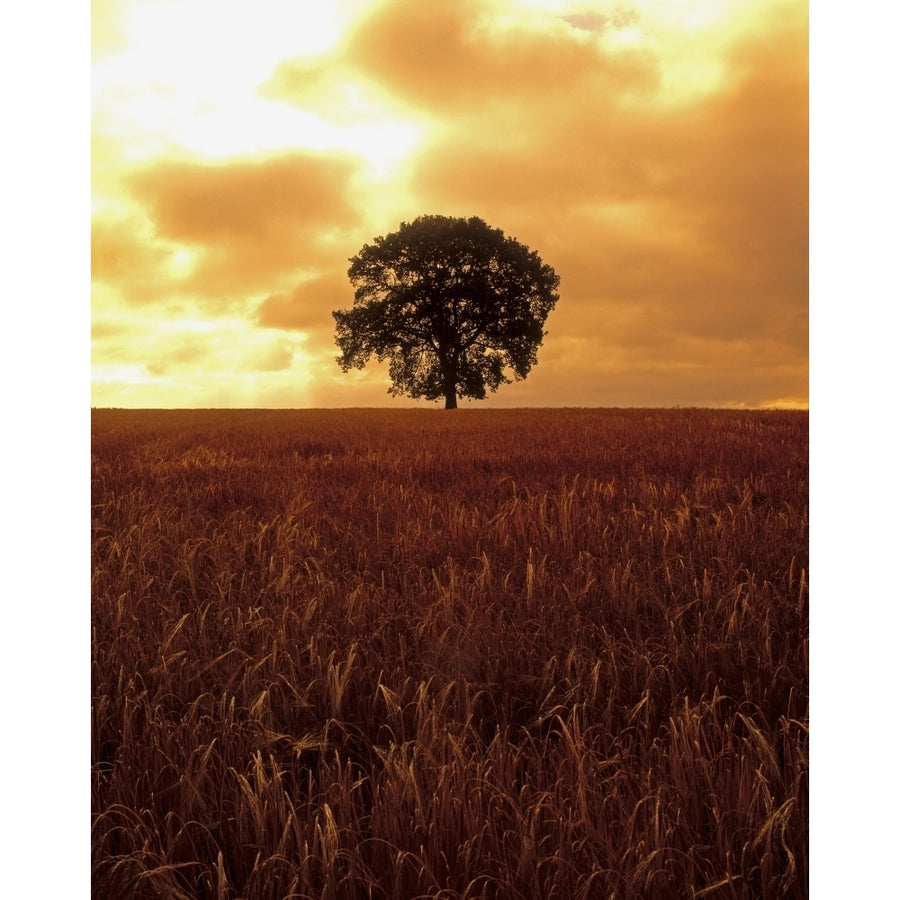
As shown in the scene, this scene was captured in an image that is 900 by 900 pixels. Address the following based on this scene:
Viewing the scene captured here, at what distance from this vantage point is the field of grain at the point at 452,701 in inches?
62.9

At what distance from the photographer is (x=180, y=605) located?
3.26 meters

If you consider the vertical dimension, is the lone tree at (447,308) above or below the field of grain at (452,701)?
above

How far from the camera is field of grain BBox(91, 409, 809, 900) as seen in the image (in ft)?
5.24

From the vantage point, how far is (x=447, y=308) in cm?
3203

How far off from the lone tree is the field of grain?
26.1 meters

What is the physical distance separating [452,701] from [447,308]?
100ft

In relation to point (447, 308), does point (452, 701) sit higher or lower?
lower

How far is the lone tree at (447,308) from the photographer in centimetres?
2975

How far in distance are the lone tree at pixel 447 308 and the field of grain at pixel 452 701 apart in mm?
26133

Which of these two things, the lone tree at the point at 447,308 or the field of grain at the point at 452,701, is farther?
the lone tree at the point at 447,308

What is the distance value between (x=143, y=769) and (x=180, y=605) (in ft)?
4.35

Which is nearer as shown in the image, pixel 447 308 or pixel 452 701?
pixel 452 701
